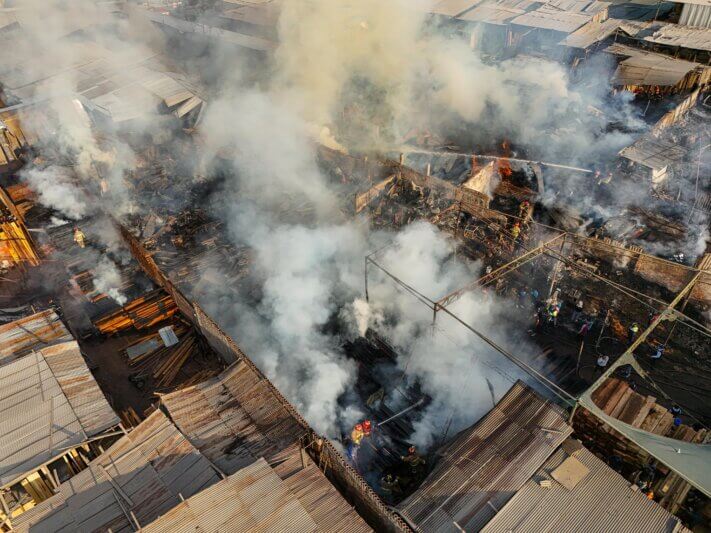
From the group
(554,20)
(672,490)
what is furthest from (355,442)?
(554,20)

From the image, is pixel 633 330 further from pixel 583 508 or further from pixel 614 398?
pixel 583 508

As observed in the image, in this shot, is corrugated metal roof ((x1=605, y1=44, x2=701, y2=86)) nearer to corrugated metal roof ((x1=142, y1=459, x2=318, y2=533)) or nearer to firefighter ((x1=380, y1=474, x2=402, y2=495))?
firefighter ((x1=380, y1=474, x2=402, y2=495))

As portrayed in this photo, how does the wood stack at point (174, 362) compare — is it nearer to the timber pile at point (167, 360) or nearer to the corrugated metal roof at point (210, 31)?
the timber pile at point (167, 360)

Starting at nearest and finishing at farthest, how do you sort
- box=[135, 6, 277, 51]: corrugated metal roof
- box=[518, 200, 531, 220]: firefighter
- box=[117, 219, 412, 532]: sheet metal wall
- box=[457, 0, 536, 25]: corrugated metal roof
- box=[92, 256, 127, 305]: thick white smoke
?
box=[117, 219, 412, 532]: sheet metal wall, box=[92, 256, 127, 305]: thick white smoke, box=[518, 200, 531, 220]: firefighter, box=[135, 6, 277, 51]: corrugated metal roof, box=[457, 0, 536, 25]: corrugated metal roof

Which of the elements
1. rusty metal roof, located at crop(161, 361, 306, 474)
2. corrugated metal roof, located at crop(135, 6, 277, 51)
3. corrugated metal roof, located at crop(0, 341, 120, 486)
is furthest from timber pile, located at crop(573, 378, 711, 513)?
corrugated metal roof, located at crop(135, 6, 277, 51)

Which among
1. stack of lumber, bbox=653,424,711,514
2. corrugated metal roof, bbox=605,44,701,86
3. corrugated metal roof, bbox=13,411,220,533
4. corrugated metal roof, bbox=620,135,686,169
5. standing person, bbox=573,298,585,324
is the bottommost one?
standing person, bbox=573,298,585,324
